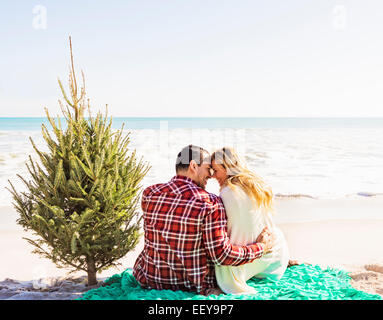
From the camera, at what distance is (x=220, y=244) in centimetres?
324

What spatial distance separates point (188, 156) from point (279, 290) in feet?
5.04

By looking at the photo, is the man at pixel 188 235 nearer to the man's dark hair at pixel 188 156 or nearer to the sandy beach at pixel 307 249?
the man's dark hair at pixel 188 156

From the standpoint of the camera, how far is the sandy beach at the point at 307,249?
4.72m

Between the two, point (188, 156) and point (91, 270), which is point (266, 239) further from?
point (91, 270)

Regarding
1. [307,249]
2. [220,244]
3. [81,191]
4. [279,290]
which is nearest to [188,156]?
[220,244]

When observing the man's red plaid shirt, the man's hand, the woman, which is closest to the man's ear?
the man's red plaid shirt

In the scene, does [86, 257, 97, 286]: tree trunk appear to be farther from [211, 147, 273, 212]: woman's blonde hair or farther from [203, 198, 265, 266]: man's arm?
[211, 147, 273, 212]: woman's blonde hair

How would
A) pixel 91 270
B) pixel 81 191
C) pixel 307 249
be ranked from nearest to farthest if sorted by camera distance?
pixel 81 191, pixel 91 270, pixel 307 249

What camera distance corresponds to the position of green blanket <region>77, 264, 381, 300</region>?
11.1 feet

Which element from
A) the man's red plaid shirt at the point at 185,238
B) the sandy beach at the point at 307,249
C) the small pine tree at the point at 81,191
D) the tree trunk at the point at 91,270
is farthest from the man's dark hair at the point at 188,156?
the sandy beach at the point at 307,249

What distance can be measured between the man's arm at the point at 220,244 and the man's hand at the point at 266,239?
10.0 inches

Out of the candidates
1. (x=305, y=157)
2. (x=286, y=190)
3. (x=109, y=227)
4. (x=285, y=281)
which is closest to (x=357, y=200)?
(x=286, y=190)

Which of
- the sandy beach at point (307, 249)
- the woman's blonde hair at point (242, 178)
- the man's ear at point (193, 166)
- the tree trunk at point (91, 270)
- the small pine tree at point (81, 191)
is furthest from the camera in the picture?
the sandy beach at point (307, 249)

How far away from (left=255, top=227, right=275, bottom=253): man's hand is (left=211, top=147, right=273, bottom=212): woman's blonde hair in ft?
0.69
